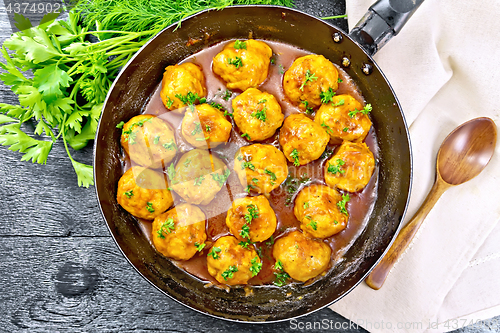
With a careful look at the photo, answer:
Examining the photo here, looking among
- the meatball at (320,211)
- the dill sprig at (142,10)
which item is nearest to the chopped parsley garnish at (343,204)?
the meatball at (320,211)

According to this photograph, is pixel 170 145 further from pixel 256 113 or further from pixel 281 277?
pixel 281 277

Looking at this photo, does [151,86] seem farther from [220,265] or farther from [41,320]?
[41,320]

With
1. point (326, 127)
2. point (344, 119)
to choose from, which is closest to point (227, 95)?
point (326, 127)

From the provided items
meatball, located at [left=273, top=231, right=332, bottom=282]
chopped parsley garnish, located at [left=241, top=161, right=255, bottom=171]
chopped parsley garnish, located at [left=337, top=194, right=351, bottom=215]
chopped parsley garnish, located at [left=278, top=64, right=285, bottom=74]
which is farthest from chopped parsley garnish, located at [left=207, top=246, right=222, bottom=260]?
chopped parsley garnish, located at [left=278, top=64, right=285, bottom=74]

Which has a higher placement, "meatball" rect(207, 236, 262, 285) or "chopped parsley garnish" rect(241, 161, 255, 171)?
"chopped parsley garnish" rect(241, 161, 255, 171)

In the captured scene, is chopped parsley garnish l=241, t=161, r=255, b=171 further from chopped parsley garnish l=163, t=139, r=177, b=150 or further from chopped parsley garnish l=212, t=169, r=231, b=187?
chopped parsley garnish l=163, t=139, r=177, b=150

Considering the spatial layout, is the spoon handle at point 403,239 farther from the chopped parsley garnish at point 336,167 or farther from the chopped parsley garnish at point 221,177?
the chopped parsley garnish at point 221,177
